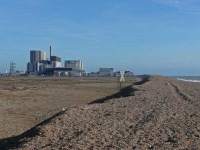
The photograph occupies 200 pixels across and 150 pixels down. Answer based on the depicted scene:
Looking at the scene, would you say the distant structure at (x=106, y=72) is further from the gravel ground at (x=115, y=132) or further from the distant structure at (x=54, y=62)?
the gravel ground at (x=115, y=132)

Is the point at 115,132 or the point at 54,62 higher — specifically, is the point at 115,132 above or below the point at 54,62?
below

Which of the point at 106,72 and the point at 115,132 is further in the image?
the point at 106,72

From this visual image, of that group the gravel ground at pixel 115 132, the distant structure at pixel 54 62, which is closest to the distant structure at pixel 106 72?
the distant structure at pixel 54 62

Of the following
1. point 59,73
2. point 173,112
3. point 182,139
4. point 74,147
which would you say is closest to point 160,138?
point 182,139

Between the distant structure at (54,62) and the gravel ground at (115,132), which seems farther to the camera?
the distant structure at (54,62)

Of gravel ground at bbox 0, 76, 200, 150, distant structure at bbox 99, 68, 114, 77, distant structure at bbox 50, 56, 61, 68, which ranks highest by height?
distant structure at bbox 50, 56, 61, 68

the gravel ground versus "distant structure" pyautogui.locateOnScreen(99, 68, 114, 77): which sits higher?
"distant structure" pyautogui.locateOnScreen(99, 68, 114, 77)

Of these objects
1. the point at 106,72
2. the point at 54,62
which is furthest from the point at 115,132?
the point at 54,62

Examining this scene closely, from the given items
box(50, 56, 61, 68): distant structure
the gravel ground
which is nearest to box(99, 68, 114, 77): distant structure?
box(50, 56, 61, 68): distant structure

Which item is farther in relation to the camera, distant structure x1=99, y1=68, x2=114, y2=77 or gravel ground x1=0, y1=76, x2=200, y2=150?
distant structure x1=99, y1=68, x2=114, y2=77

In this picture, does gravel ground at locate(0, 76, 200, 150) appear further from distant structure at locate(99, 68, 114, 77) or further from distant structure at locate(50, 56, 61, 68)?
distant structure at locate(50, 56, 61, 68)

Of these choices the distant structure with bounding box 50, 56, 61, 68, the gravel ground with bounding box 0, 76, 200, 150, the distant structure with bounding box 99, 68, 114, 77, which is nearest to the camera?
the gravel ground with bounding box 0, 76, 200, 150

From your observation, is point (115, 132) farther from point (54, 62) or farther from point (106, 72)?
point (54, 62)

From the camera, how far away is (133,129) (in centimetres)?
1085
